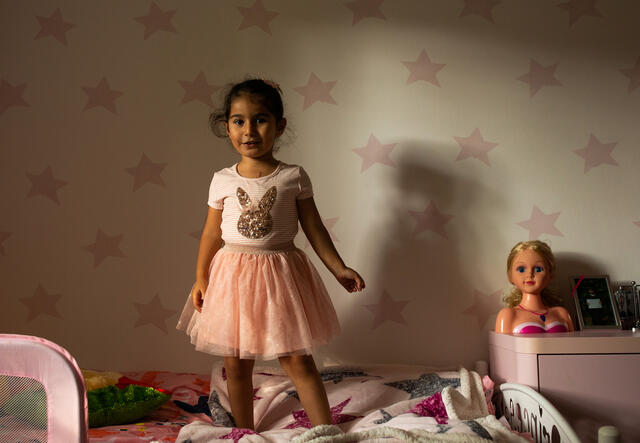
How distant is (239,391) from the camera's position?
1.41 metres

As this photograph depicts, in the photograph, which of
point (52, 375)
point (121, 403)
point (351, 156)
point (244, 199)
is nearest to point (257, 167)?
point (244, 199)

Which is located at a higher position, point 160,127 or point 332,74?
point 332,74

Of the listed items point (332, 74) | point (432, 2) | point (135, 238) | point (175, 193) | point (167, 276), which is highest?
point (432, 2)

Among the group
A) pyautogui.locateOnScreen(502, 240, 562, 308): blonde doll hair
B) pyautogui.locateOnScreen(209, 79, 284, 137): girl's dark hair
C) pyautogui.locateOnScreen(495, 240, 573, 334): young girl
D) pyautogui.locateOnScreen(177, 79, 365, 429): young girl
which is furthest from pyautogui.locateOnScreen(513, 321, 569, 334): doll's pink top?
pyautogui.locateOnScreen(209, 79, 284, 137): girl's dark hair

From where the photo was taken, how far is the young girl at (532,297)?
1656mm

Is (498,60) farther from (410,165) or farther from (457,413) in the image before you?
(457,413)

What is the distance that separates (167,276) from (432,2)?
1.14m

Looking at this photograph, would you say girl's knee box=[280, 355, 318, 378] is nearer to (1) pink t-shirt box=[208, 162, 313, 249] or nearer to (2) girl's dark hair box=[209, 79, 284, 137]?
(1) pink t-shirt box=[208, 162, 313, 249]

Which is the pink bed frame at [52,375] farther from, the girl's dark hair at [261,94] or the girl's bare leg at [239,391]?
the girl's dark hair at [261,94]

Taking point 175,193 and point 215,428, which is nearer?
point 215,428

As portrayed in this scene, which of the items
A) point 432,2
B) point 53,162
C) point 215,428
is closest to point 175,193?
point 53,162

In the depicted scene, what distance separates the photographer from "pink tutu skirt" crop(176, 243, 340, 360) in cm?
134

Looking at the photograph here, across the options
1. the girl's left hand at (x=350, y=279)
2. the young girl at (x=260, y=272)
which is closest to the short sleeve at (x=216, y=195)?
the young girl at (x=260, y=272)

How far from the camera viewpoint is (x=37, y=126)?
73.4 inches
